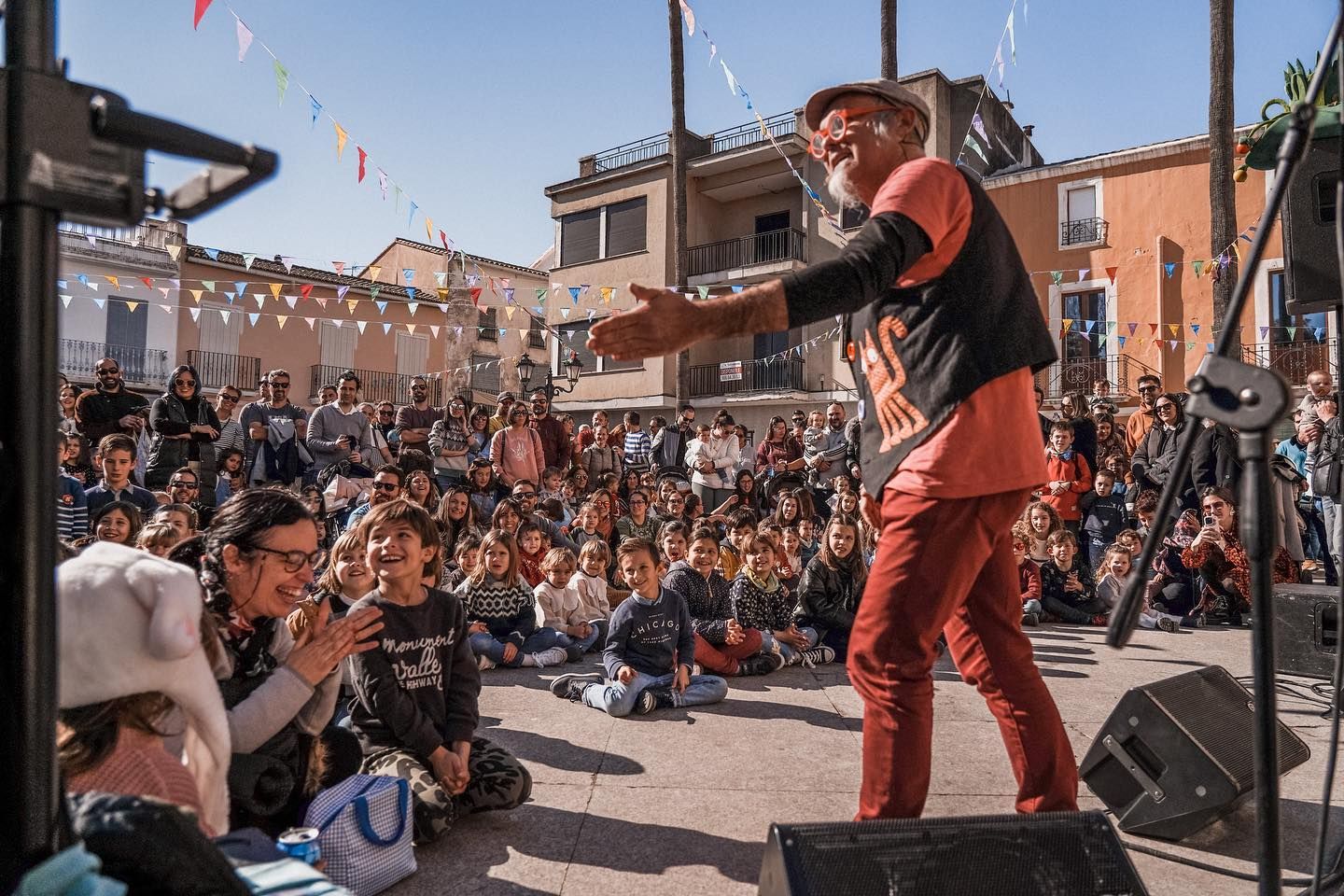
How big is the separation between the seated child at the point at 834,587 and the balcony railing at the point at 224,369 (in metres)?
24.9

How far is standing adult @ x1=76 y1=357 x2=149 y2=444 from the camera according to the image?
802 centimetres

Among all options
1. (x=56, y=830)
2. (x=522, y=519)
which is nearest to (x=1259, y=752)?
(x=56, y=830)

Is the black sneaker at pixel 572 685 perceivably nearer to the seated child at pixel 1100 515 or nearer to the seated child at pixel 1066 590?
the seated child at pixel 1066 590

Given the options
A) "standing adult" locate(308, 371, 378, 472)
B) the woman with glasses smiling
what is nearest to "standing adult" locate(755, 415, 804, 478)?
"standing adult" locate(308, 371, 378, 472)

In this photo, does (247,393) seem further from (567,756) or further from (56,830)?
(56,830)

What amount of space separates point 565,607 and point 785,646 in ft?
5.30

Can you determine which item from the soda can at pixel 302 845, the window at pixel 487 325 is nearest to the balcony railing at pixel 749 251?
the window at pixel 487 325

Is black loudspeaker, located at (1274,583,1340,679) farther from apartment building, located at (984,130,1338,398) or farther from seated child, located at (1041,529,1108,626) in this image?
apartment building, located at (984,130,1338,398)

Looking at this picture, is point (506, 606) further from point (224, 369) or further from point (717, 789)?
point (224, 369)

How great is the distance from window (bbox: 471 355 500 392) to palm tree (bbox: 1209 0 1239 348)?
895 inches

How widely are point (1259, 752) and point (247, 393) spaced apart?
1194 inches

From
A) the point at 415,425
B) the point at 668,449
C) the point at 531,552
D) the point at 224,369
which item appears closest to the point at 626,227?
the point at 224,369

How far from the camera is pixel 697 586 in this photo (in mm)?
5801

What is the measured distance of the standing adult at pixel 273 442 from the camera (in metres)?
8.51
